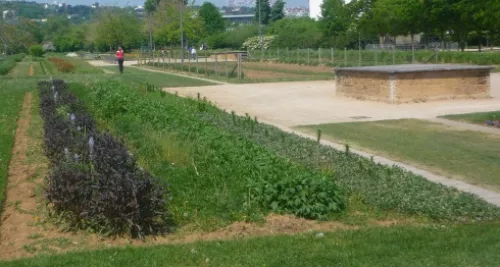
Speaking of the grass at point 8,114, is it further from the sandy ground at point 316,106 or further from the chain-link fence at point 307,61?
the chain-link fence at point 307,61

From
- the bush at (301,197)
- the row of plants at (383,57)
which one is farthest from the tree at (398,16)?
the bush at (301,197)

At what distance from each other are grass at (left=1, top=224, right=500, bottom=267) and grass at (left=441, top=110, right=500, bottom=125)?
364 inches

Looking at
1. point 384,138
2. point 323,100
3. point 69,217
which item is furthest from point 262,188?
point 323,100

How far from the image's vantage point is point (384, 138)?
13.5m

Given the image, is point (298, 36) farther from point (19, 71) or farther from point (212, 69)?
point (212, 69)

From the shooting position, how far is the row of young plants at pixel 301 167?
7.84 meters

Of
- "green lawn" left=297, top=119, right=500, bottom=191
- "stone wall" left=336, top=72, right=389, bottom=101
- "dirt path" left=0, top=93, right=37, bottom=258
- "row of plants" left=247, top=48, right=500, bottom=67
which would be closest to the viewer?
"dirt path" left=0, top=93, right=37, bottom=258

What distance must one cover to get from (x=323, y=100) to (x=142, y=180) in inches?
627

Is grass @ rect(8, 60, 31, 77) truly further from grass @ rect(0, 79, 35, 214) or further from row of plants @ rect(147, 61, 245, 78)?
grass @ rect(0, 79, 35, 214)

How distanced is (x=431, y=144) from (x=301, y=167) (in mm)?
3985

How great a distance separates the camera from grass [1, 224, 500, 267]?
237 inches

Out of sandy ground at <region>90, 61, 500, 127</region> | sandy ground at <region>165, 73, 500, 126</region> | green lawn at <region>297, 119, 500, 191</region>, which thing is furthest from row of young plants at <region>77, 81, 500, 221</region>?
sandy ground at <region>90, 61, 500, 127</region>

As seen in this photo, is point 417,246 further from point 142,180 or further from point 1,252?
point 1,252

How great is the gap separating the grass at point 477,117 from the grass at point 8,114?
9.11 meters
